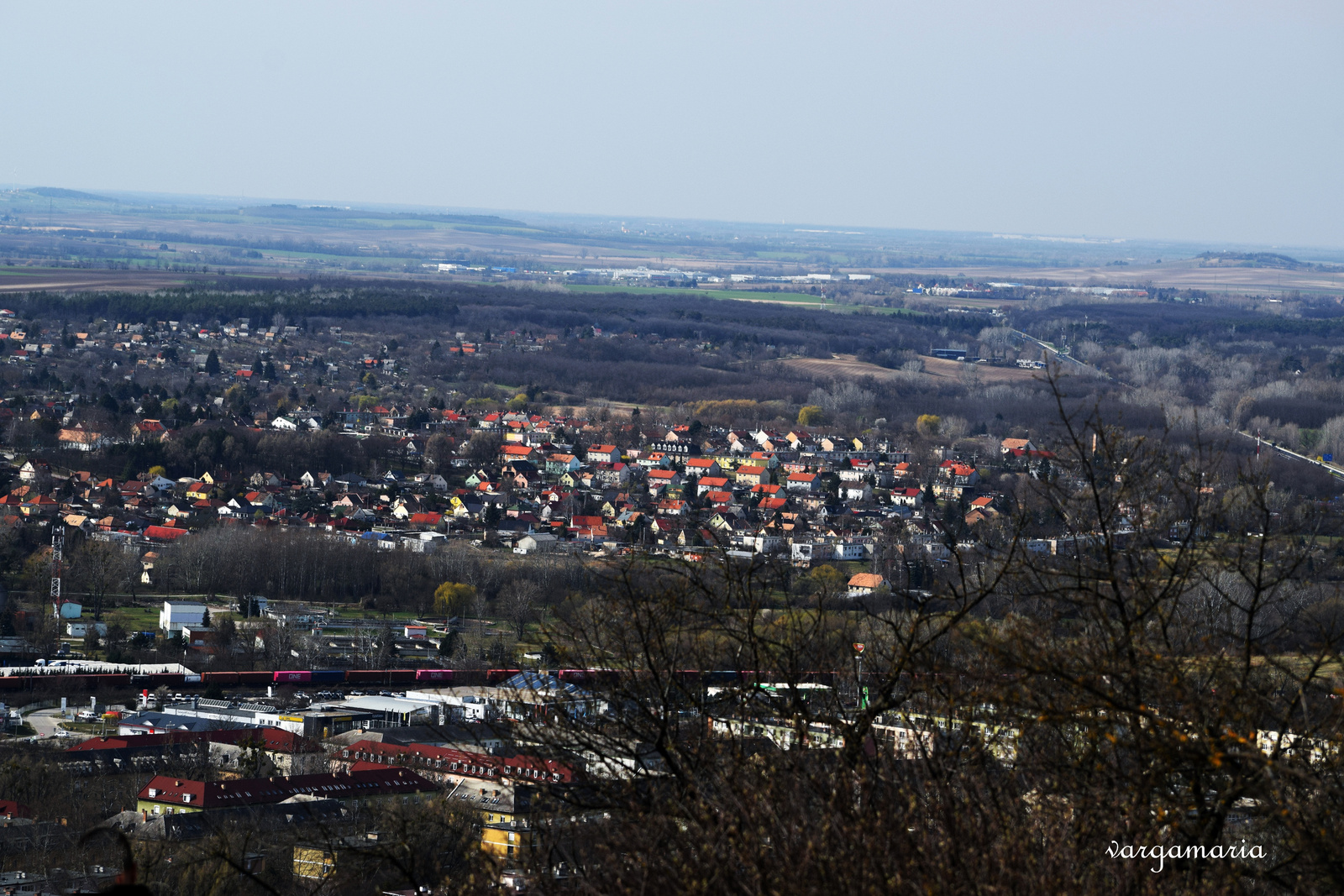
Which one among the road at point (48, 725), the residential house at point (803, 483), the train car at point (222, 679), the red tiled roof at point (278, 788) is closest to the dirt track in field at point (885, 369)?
the residential house at point (803, 483)

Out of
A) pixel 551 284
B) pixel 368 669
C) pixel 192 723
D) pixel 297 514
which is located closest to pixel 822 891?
pixel 192 723

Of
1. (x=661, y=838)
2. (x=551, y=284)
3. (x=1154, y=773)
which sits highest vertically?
(x=1154, y=773)

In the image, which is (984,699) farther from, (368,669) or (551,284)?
(551,284)

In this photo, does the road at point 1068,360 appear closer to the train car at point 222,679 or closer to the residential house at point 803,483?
the residential house at point 803,483

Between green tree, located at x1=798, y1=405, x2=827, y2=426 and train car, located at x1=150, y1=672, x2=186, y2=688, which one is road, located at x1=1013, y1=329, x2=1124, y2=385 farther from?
train car, located at x1=150, y1=672, x2=186, y2=688

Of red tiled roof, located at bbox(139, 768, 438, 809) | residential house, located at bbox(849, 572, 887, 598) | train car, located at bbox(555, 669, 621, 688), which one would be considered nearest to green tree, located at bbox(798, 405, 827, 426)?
residential house, located at bbox(849, 572, 887, 598)
